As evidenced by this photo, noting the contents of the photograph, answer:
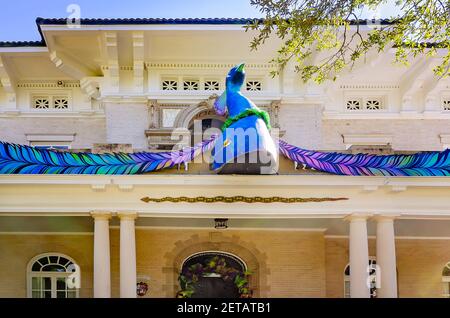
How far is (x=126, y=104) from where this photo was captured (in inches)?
710

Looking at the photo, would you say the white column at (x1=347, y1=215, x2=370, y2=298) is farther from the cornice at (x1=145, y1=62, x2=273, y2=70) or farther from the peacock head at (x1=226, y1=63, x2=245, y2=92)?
the cornice at (x1=145, y1=62, x2=273, y2=70)

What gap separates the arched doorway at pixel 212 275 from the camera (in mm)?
16062

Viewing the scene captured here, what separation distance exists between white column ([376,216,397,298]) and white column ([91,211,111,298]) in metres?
5.62

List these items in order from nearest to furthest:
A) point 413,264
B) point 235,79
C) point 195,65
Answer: point 235,79, point 413,264, point 195,65

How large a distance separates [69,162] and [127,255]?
2236 millimetres

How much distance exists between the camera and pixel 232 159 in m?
13.0

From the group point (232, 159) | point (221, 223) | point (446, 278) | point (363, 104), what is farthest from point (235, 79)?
point (446, 278)

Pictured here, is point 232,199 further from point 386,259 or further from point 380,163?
point 386,259

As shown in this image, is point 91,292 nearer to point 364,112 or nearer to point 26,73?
point 26,73

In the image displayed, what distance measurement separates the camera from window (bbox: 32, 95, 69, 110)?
1930cm

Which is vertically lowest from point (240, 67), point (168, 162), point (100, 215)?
point (100, 215)

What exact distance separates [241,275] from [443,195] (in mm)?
5347

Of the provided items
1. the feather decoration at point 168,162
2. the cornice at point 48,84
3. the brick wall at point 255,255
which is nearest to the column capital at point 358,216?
the feather decoration at point 168,162
